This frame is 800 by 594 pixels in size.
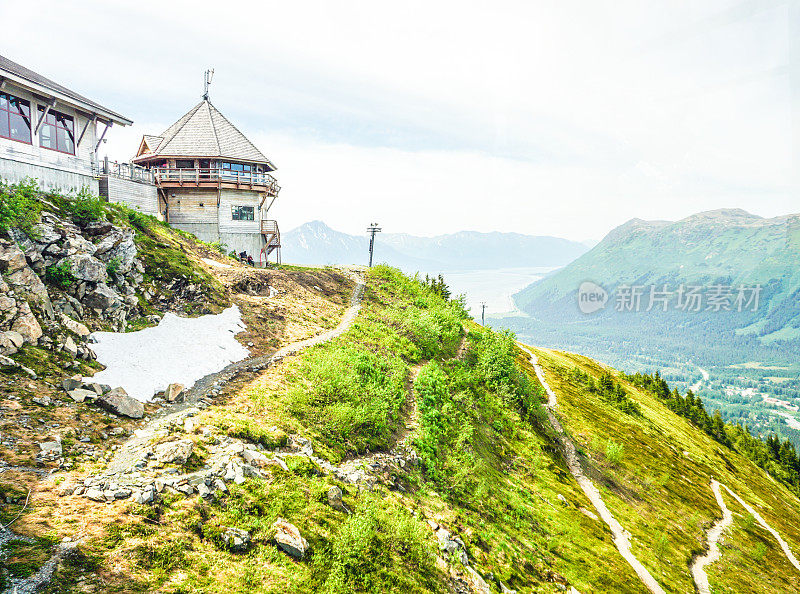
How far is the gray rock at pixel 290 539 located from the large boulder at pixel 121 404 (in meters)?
7.75

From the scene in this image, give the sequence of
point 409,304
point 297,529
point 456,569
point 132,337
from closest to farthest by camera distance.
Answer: point 297,529 → point 456,569 → point 132,337 → point 409,304

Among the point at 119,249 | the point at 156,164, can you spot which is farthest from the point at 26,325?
the point at 156,164

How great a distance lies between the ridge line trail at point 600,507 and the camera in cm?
2728

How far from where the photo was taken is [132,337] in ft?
70.8

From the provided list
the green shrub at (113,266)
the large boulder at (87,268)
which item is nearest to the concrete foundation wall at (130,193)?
the green shrub at (113,266)

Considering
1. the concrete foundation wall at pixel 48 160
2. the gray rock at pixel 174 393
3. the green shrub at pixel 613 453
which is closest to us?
the gray rock at pixel 174 393

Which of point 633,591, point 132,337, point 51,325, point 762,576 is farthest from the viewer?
point 762,576

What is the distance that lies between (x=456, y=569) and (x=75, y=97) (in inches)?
1650

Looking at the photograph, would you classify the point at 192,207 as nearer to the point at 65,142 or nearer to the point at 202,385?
the point at 65,142

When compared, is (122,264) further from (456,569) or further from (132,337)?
(456,569)

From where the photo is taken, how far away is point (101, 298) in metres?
21.8

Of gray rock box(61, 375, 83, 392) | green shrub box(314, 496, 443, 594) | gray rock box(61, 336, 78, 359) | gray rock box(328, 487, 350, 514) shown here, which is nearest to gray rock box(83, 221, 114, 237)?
gray rock box(61, 336, 78, 359)

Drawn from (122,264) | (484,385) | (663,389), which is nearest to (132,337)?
(122,264)

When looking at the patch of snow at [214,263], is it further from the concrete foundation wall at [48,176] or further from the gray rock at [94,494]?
the gray rock at [94,494]
